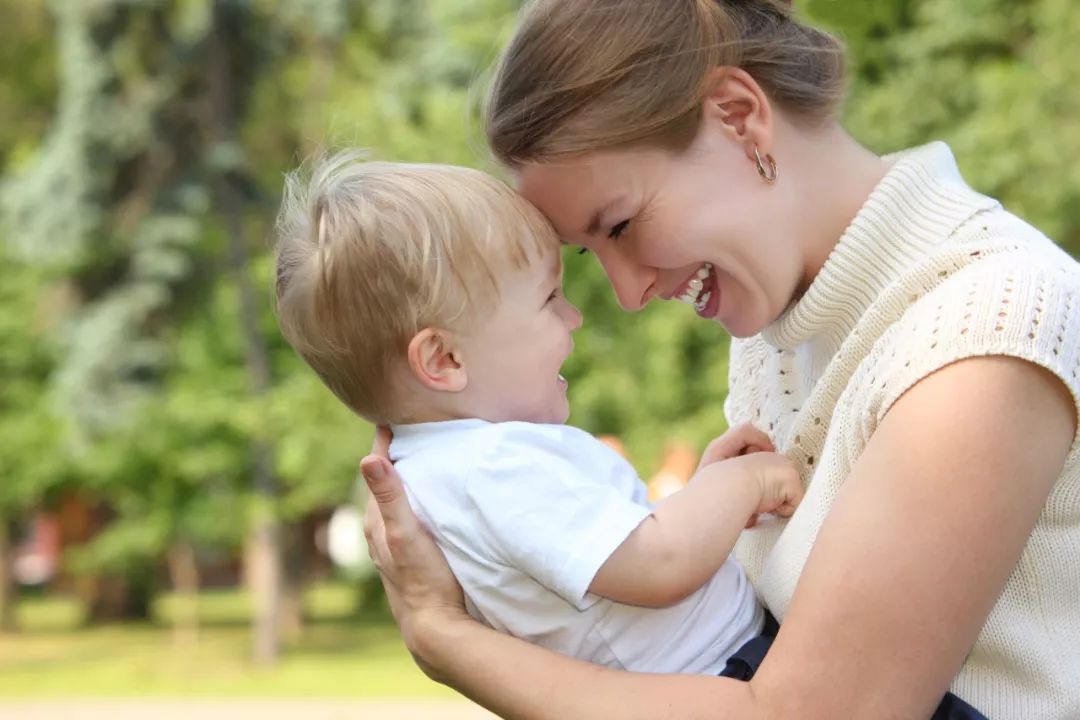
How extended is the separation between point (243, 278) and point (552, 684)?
739 inches

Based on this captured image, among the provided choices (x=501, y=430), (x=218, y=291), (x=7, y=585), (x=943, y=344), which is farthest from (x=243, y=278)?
(x=943, y=344)

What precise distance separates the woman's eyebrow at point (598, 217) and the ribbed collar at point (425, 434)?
31cm

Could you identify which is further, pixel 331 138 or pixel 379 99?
pixel 379 99

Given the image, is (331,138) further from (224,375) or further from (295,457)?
(224,375)

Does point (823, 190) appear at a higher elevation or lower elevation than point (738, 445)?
higher

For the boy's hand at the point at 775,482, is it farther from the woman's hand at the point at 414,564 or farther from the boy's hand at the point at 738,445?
the woman's hand at the point at 414,564

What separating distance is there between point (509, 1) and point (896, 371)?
15323mm

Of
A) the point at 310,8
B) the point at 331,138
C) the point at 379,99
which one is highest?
the point at 310,8

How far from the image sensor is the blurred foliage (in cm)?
1578

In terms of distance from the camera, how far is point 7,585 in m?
26.8

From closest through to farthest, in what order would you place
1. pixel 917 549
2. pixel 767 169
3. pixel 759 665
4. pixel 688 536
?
pixel 917 549 → pixel 759 665 → pixel 688 536 → pixel 767 169

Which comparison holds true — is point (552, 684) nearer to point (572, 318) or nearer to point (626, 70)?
point (572, 318)

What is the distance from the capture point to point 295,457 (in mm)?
19391

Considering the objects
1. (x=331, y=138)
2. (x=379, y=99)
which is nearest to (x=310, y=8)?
(x=379, y=99)
